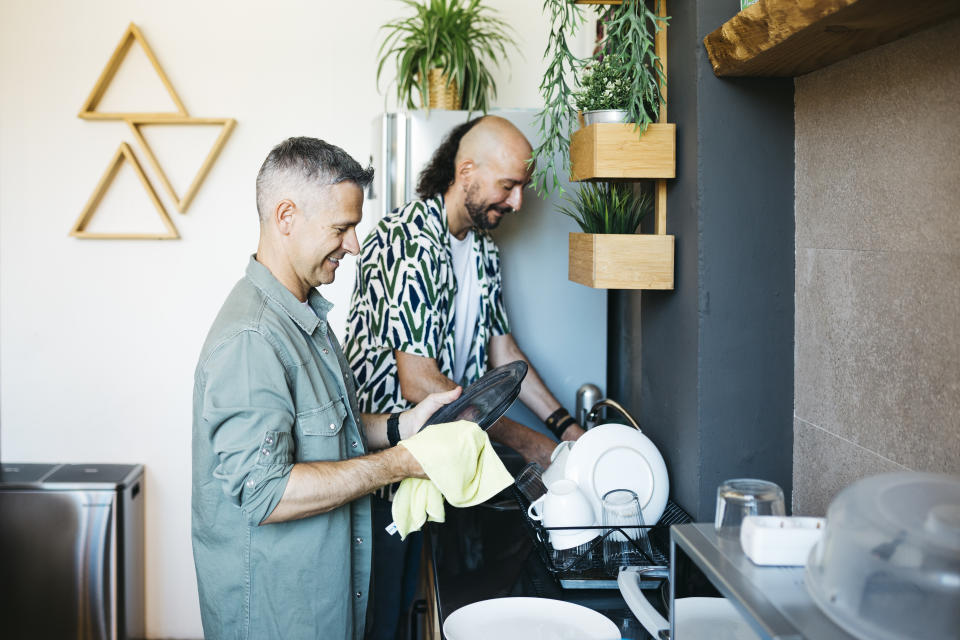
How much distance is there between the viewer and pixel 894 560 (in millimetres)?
597

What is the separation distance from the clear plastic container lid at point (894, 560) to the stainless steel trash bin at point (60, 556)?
265 cm

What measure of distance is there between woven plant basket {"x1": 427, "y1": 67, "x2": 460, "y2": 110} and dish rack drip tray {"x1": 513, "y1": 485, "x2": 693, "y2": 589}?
1.42m

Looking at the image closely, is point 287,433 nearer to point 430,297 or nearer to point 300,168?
point 300,168

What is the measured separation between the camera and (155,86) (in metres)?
2.89

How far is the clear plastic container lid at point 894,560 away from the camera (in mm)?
566

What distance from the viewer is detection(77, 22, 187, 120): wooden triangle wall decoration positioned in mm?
2818

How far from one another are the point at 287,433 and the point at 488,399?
384mm

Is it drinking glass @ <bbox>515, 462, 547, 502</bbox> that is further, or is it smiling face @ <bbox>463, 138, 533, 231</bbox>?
smiling face @ <bbox>463, 138, 533, 231</bbox>

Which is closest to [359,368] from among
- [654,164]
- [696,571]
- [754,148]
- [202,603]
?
[202,603]

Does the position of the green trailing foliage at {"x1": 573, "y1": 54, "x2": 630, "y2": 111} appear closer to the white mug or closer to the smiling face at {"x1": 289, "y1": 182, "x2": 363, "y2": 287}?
the smiling face at {"x1": 289, "y1": 182, "x2": 363, "y2": 287}

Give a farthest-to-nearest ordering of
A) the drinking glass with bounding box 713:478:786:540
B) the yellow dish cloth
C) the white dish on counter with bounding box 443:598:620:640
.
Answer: the yellow dish cloth → the white dish on counter with bounding box 443:598:620:640 → the drinking glass with bounding box 713:478:786:540

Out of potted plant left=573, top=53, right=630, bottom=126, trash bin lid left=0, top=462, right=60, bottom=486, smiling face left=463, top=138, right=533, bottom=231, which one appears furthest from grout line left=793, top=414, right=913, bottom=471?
trash bin lid left=0, top=462, right=60, bottom=486

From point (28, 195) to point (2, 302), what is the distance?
1.31 feet

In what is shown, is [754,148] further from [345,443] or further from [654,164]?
[345,443]
